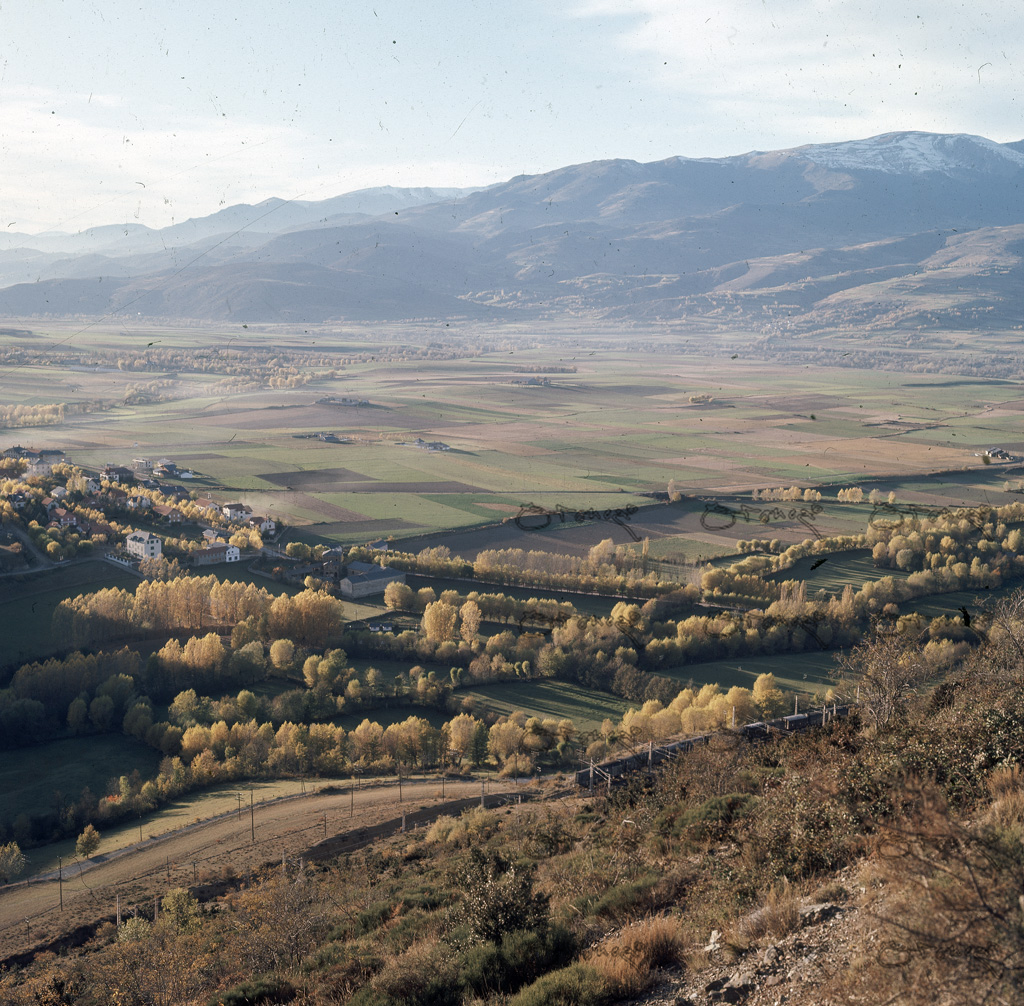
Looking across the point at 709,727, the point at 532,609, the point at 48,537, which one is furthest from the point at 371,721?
the point at 48,537

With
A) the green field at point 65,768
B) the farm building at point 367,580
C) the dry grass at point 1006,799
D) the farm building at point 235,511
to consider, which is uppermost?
the dry grass at point 1006,799

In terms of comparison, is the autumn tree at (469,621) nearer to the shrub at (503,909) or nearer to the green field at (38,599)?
the green field at (38,599)

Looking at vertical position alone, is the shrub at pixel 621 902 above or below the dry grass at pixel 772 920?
below

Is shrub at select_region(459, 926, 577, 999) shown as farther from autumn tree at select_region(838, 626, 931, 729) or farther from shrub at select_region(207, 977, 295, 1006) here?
autumn tree at select_region(838, 626, 931, 729)

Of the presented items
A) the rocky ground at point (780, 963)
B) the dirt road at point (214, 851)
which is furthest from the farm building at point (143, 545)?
the rocky ground at point (780, 963)

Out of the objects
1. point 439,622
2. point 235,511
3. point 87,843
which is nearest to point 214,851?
point 87,843

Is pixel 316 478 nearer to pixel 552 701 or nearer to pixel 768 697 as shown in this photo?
pixel 552 701

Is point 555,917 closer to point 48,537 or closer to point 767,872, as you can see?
point 767,872
